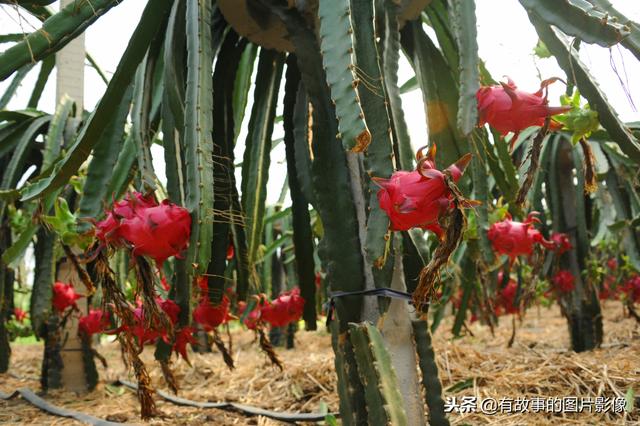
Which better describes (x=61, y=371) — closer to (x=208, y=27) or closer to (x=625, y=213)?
(x=208, y=27)

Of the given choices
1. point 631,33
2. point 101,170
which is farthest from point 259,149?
point 631,33

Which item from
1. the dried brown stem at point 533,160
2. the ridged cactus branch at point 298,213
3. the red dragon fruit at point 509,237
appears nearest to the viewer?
the dried brown stem at point 533,160

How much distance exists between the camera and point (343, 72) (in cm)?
90

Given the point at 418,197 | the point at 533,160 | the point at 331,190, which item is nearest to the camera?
the point at 418,197

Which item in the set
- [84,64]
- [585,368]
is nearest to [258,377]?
[585,368]

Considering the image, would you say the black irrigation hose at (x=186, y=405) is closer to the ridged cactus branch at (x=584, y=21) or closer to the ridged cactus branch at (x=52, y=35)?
the ridged cactus branch at (x=52, y=35)

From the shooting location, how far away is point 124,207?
103cm

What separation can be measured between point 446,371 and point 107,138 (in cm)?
151

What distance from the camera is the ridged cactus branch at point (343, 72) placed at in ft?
2.78

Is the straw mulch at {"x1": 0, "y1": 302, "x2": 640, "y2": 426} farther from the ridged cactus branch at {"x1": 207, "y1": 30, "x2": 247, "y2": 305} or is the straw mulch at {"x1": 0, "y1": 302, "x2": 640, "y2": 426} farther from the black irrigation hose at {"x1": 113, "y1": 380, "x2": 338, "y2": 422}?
the ridged cactus branch at {"x1": 207, "y1": 30, "x2": 247, "y2": 305}

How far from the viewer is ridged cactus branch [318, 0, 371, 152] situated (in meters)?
0.85

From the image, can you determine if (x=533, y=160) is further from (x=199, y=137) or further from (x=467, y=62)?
(x=199, y=137)

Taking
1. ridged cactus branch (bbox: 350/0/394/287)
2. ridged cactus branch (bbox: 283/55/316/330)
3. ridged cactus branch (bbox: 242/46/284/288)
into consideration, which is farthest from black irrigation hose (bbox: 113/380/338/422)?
ridged cactus branch (bbox: 350/0/394/287)

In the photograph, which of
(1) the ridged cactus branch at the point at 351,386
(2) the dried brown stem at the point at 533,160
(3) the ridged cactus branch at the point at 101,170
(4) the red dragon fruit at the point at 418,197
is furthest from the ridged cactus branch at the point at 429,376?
(3) the ridged cactus branch at the point at 101,170
